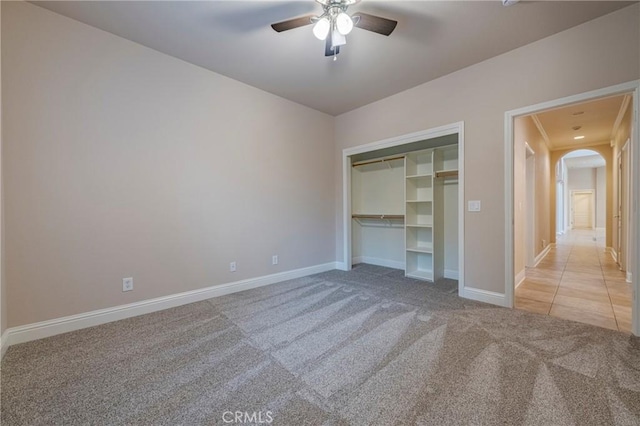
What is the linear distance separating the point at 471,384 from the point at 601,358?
115cm

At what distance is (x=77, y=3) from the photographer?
2.20 m

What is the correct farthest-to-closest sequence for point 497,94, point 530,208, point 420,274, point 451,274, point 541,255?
1. point 541,255
2. point 530,208
3. point 420,274
4. point 451,274
5. point 497,94

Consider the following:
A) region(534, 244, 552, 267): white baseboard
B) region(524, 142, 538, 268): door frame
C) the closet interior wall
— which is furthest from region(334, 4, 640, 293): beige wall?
region(534, 244, 552, 267): white baseboard

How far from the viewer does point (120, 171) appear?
2617 millimetres

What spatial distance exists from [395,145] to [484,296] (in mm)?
2320

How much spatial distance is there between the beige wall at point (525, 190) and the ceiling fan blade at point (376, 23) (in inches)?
75.8

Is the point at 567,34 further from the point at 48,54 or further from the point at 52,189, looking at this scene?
the point at 52,189

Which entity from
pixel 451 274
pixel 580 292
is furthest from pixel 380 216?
pixel 580 292

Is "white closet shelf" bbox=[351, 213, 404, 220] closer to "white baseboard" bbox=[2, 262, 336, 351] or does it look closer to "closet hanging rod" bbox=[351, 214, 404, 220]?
"closet hanging rod" bbox=[351, 214, 404, 220]

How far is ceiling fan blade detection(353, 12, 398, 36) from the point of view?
200 centimetres

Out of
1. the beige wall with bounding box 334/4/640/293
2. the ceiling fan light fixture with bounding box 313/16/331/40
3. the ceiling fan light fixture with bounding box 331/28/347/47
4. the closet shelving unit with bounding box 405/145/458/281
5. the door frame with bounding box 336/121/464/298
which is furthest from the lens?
the closet shelving unit with bounding box 405/145/458/281

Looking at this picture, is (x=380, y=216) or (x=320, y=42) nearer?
(x=320, y=42)

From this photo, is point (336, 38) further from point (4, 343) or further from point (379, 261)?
point (379, 261)

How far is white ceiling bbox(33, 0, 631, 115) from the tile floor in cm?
284
